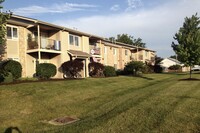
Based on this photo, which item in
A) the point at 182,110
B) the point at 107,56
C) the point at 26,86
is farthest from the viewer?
the point at 107,56

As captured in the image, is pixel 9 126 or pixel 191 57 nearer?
pixel 9 126

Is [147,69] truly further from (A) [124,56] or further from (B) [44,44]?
(B) [44,44]

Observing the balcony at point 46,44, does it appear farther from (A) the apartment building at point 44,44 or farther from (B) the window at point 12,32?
(B) the window at point 12,32

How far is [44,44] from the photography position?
87.7ft

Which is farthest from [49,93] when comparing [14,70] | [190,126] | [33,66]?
[33,66]

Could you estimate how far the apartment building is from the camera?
24559 millimetres

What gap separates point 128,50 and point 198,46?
26.3m

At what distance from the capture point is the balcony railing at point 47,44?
25.5 metres

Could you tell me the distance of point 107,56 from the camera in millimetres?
43438

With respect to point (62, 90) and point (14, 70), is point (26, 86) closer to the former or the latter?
point (62, 90)

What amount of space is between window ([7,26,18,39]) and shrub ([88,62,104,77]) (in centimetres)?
1054

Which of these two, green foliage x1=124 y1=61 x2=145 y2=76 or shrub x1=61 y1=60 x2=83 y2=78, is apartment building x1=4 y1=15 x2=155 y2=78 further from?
green foliage x1=124 y1=61 x2=145 y2=76

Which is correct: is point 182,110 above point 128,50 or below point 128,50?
below

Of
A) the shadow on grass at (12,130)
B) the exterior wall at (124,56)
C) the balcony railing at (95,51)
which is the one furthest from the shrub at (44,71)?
the exterior wall at (124,56)
